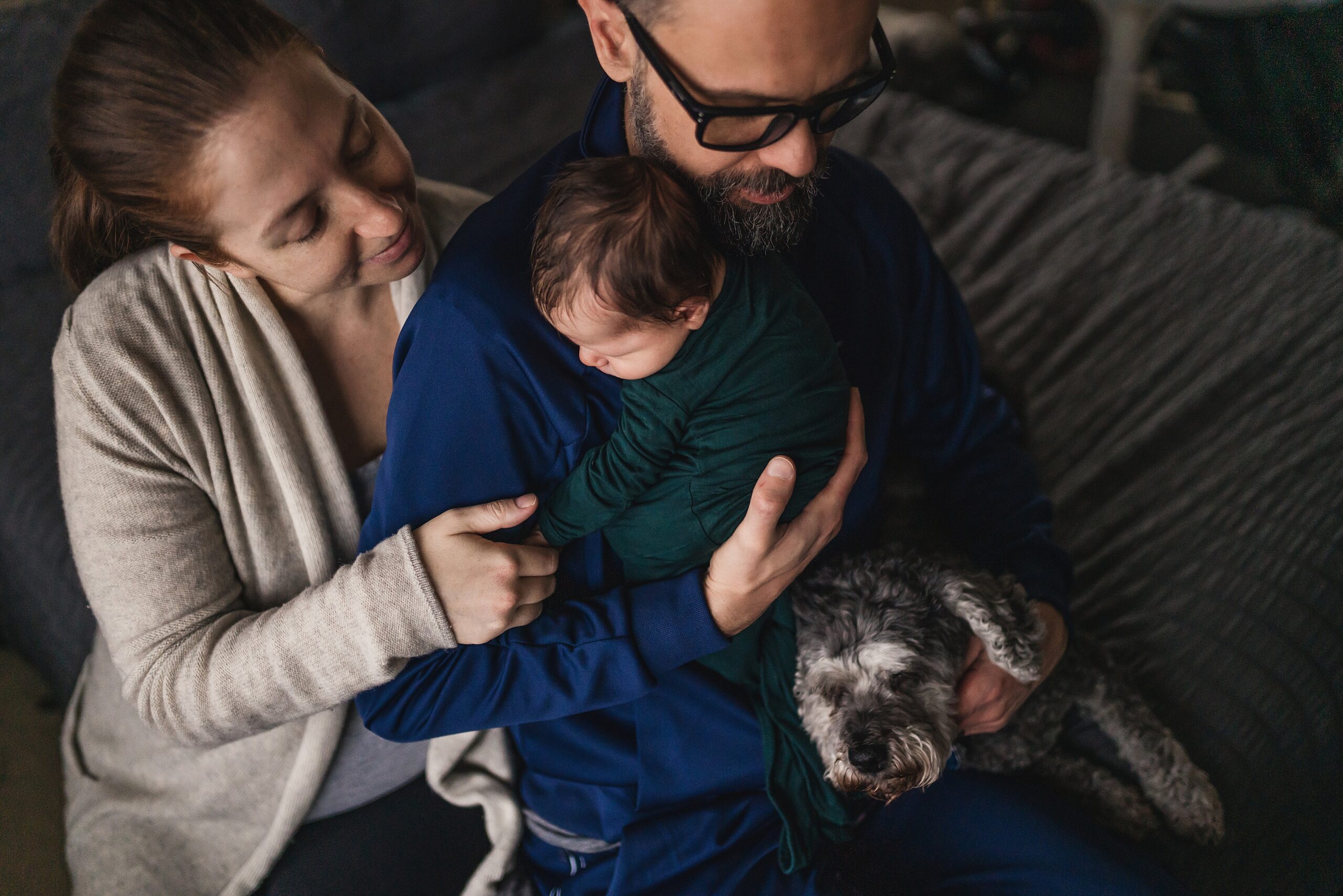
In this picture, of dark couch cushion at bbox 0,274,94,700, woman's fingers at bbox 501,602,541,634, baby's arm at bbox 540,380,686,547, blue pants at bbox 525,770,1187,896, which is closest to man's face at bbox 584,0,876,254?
baby's arm at bbox 540,380,686,547

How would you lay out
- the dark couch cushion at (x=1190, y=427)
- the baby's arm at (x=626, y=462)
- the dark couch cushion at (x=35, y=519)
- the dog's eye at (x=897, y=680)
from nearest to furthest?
1. the baby's arm at (x=626, y=462)
2. the dog's eye at (x=897, y=680)
3. the dark couch cushion at (x=1190, y=427)
4. the dark couch cushion at (x=35, y=519)

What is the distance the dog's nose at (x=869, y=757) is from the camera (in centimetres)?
119

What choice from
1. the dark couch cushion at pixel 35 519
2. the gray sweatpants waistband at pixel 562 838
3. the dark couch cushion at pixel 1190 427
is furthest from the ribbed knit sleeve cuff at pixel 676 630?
the dark couch cushion at pixel 35 519

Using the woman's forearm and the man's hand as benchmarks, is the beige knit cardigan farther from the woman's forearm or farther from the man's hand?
the man's hand

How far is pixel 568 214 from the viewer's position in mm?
960

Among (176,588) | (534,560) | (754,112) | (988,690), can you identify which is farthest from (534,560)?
(988,690)

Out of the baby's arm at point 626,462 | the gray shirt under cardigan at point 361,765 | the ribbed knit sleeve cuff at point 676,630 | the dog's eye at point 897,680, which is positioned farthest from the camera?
the gray shirt under cardigan at point 361,765

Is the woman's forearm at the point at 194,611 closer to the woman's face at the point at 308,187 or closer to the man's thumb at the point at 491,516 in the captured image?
the man's thumb at the point at 491,516

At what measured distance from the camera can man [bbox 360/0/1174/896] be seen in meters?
1.02

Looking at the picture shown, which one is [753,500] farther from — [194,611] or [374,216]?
[194,611]

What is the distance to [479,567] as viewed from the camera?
3.41ft

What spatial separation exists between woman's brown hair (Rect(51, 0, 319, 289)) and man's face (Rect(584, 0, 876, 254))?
1.34ft

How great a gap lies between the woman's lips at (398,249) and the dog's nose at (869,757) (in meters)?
0.91

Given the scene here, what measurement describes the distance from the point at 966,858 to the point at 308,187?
1.27 m
